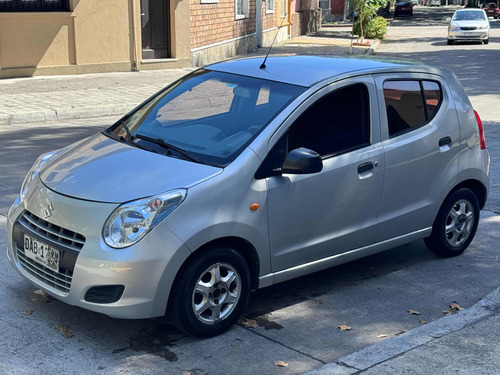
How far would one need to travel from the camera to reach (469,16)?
35.6m

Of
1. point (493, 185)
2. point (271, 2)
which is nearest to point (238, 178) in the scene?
point (493, 185)

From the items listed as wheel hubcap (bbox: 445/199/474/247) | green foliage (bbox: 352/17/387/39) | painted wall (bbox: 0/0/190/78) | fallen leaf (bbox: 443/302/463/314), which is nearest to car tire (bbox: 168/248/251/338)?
fallen leaf (bbox: 443/302/463/314)

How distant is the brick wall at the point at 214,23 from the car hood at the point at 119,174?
1744 cm

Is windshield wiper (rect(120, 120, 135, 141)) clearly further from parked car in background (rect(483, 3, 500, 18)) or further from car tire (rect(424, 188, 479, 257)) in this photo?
parked car in background (rect(483, 3, 500, 18))

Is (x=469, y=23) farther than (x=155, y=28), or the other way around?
(x=469, y=23)

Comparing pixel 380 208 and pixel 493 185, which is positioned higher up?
pixel 380 208

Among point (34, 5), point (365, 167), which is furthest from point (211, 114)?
point (34, 5)

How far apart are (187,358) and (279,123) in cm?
165

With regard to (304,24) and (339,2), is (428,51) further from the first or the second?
(339,2)

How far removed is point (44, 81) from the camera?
17.2 metres

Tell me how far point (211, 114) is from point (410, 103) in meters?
1.61

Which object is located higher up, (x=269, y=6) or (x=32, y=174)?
(x=269, y=6)

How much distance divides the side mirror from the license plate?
154 centimetres

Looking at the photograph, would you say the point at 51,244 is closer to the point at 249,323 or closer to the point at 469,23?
the point at 249,323
